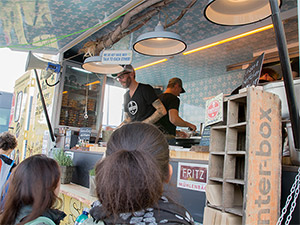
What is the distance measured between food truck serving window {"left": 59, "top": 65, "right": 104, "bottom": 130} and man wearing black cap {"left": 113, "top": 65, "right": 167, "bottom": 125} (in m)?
2.12

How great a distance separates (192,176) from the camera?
6.76 ft

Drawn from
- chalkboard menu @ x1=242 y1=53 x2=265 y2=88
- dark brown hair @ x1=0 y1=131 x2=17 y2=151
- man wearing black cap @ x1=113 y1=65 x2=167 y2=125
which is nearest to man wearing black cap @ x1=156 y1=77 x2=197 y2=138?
man wearing black cap @ x1=113 y1=65 x2=167 y2=125

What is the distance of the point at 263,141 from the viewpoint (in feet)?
4.17

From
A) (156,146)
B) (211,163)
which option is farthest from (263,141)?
(156,146)

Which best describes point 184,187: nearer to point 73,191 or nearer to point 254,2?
point 73,191

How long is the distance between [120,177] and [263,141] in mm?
746

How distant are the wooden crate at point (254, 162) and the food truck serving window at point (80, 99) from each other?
4.65 m

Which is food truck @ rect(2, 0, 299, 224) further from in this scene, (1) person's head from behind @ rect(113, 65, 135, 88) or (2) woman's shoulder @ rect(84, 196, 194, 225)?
(1) person's head from behind @ rect(113, 65, 135, 88)

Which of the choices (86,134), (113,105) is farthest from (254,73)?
(113,105)

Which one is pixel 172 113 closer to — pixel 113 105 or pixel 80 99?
pixel 80 99

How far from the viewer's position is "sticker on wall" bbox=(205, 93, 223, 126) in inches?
58.9

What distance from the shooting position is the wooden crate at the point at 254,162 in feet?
3.98

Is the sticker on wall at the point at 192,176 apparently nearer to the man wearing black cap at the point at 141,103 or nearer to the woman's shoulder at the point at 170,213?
the woman's shoulder at the point at 170,213

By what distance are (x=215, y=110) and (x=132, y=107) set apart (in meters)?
2.22
